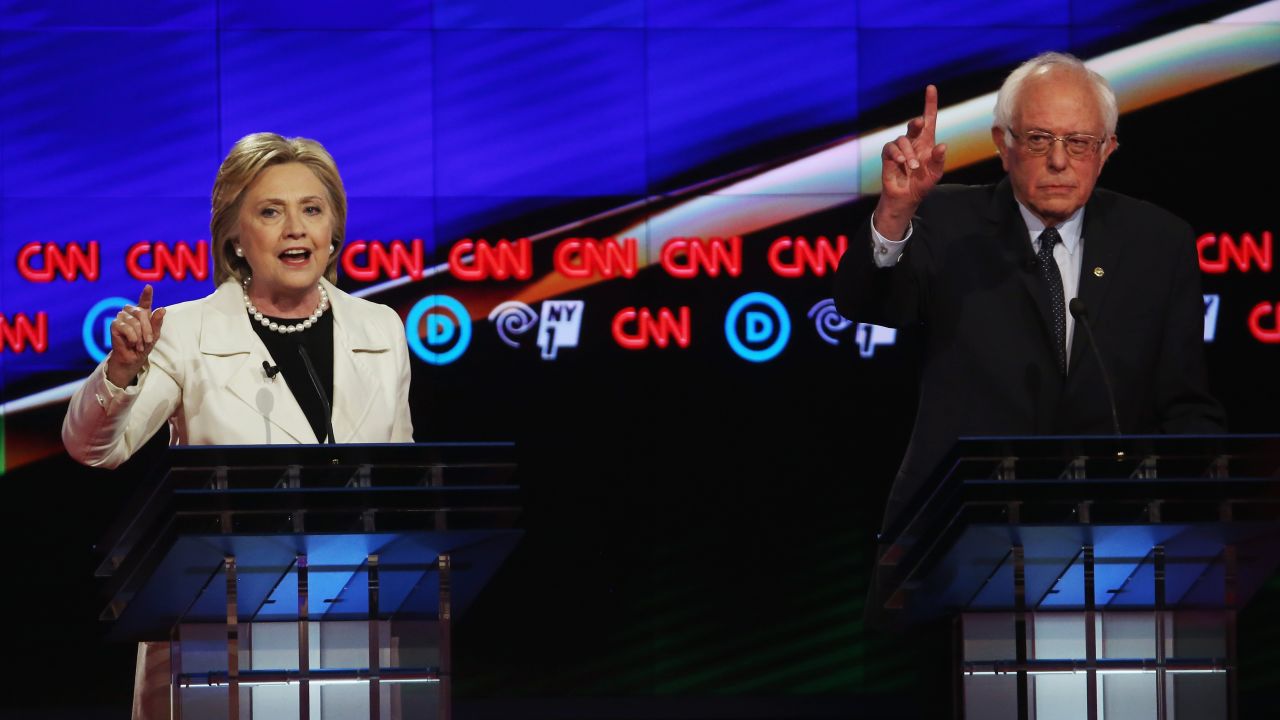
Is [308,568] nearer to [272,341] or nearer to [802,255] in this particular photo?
[272,341]

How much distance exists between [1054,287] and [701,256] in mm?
3152

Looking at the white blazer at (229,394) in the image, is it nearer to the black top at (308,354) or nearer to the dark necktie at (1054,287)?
the black top at (308,354)

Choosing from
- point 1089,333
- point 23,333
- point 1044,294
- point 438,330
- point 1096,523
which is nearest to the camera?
point 1096,523

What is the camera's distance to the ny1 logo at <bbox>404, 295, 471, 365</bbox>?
19.9 ft

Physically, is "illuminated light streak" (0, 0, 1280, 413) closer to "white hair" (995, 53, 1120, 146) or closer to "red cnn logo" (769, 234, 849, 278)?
"red cnn logo" (769, 234, 849, 278)

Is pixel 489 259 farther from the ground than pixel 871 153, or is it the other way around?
pixel 871 153

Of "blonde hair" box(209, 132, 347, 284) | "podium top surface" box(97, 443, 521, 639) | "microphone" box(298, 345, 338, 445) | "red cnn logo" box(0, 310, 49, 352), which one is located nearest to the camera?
"podium top surface" box(97, 443, 521, 639)

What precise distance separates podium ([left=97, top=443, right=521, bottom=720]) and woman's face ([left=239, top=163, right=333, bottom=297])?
721 mm

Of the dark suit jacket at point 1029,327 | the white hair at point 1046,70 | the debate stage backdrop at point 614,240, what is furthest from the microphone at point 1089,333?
the debate stage backdrop at point 614,240

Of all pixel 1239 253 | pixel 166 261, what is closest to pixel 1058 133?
pixel 1239 253

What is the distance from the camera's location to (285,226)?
305 cm

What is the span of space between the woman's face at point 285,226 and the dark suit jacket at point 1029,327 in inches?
35.6

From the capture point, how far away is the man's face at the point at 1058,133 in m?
3.01

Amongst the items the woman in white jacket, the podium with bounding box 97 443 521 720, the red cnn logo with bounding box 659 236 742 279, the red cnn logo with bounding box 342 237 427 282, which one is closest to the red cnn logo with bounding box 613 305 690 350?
the red cnn logo with bounding box 659 236 742 279
